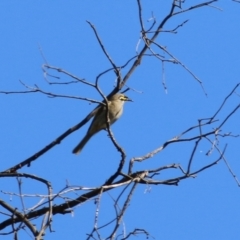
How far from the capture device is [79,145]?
9.34 meters

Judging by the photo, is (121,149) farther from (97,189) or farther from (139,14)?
(139,14)

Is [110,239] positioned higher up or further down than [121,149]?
further down

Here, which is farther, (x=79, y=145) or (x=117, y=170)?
(x=79, y=145)

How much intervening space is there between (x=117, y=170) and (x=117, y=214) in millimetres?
1008

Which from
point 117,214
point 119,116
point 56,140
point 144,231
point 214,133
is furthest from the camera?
point 119,116

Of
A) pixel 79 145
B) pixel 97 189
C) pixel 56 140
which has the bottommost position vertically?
pixel 97 189

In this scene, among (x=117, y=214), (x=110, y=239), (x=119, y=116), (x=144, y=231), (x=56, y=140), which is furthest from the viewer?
(x=119, y=116)

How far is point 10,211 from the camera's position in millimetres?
5312

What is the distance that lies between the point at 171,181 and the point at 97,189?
592 millimetres

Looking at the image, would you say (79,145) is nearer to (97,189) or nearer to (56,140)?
(56,140)

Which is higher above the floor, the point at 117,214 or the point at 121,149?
the point at 121,149

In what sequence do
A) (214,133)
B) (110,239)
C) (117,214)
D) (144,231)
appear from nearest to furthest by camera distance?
(110,239)
(117,214)
(144,231)
(214,133)

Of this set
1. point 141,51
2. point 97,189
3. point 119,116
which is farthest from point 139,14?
point 119,116

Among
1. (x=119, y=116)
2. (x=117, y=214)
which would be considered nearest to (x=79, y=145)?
(x=119, y=116)
